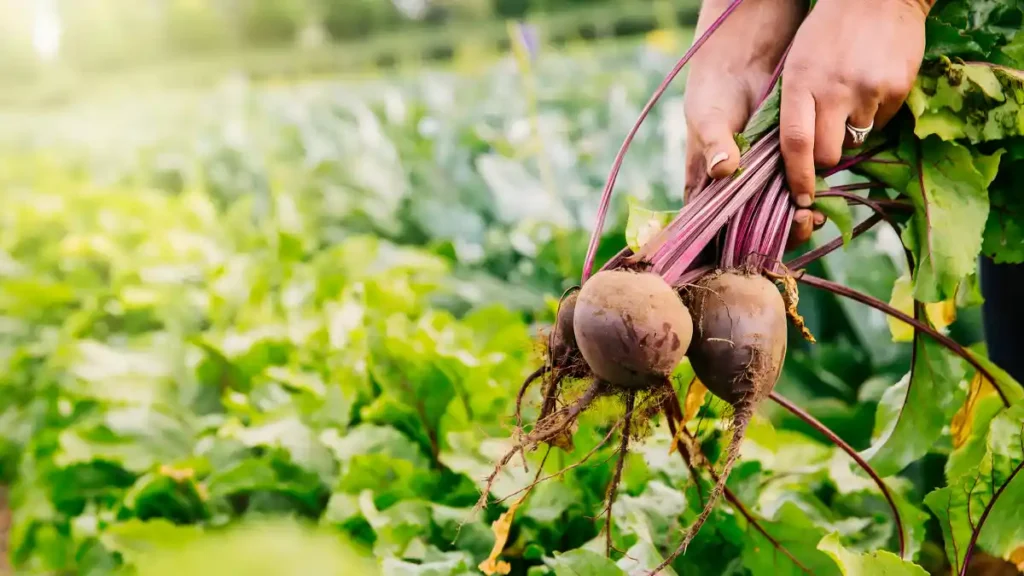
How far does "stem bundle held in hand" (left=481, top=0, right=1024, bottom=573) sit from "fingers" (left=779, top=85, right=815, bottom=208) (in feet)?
0.08

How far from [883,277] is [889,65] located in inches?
52.1

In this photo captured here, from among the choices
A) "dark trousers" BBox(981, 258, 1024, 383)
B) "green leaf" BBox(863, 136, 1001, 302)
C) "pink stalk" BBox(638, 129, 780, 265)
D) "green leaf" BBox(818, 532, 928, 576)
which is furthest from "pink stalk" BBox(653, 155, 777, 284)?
"dark trousers" BBox(981, 258, 1024, 383)

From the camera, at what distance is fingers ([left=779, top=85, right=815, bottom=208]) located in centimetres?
109

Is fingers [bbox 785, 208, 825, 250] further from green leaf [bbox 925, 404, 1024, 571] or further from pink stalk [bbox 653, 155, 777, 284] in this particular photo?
green leaf [bbox 925, 404, 1024, 571]

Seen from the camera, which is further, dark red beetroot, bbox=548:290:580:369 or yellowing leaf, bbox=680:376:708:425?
yellowing leaf, bbox=680:376:708:425

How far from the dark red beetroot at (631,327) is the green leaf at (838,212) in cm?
29

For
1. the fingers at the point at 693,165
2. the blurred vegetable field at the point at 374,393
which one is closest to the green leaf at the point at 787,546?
the blurred vegetable field at the point at 374,393

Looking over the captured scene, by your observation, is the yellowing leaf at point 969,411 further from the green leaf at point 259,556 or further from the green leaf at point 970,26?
the green leaf at point 259,556

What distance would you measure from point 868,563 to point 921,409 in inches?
12.9

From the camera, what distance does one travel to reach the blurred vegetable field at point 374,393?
1455 millimetres

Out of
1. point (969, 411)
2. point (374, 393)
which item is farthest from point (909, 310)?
point (374, 393)

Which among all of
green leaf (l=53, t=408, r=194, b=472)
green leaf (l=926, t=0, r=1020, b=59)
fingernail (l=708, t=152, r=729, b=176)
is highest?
green leaf (l=926, t=0, r=1020, b=59)

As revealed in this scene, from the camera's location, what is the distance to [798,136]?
109 cm

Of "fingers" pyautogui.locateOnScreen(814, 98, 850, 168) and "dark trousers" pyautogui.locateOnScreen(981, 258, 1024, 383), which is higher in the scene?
"fingers" pyautogui.locateOnScreen(814, 98, 850, 168)
